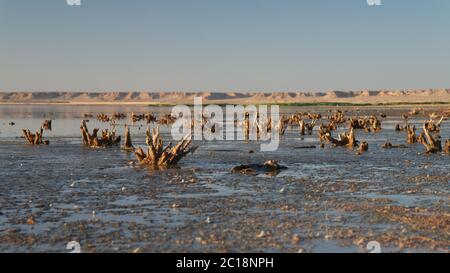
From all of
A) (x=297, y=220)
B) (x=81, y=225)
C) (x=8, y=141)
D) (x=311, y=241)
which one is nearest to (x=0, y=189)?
(x=81, y=225)

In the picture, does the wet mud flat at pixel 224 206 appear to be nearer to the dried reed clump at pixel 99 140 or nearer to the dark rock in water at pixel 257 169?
the dark rock in water at pixel 257 169

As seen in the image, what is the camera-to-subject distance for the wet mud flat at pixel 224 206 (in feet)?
31.9

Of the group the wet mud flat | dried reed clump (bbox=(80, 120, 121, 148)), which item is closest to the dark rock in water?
the wet mud flat

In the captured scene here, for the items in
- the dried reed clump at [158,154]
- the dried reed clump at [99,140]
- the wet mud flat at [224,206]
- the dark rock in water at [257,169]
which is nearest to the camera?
the wet mud flat at [224,206]

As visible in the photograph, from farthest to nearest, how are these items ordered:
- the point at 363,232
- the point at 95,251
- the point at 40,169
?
the point at 40,169, the point at 363,232, the point at 95,251

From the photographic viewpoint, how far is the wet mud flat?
31.9ft

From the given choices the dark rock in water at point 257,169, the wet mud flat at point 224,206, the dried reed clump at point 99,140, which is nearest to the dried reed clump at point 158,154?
the wet mud flat at point 224,206

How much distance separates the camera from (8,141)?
33.3 m

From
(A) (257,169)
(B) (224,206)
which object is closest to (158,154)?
(A) (257,169)

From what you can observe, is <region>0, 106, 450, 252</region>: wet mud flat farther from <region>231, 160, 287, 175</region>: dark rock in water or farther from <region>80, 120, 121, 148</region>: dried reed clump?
<region>80, 120, 121, 148</region>: dried reed clump

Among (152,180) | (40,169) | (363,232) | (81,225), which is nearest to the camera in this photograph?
(363,232)

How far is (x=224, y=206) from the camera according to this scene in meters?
12.9
